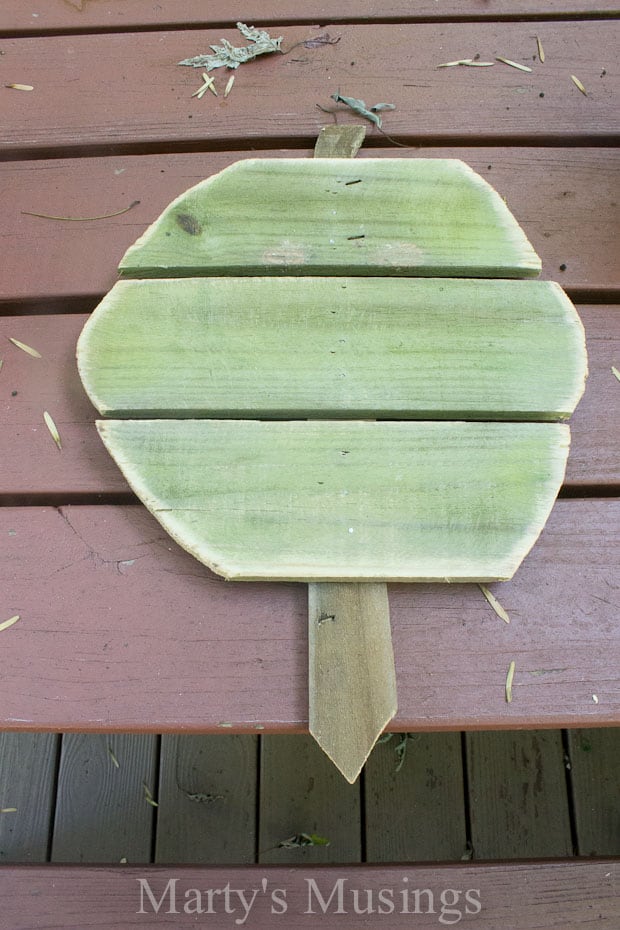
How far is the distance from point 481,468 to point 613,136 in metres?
0.66

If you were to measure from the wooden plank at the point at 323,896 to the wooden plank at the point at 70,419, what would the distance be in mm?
570

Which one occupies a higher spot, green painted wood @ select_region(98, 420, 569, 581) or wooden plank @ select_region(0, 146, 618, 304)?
wooden plank @ select_region(0, 146, 618, 304)

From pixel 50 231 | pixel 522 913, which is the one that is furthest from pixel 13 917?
pixel 50 231

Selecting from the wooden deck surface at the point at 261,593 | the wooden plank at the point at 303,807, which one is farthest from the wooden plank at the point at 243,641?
the wooden plank at the point at 303,807

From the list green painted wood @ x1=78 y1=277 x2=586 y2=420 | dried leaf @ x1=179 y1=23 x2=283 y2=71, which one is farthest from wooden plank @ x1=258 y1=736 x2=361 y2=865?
dried leaf @ x1=179 y1=23 x2=283 y2=71

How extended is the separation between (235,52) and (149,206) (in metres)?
0.34

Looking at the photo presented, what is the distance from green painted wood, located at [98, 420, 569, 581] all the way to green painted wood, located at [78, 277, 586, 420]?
33 mm

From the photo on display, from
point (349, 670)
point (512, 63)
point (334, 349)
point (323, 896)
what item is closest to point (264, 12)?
point (512, 63)

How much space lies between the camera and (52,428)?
933mm

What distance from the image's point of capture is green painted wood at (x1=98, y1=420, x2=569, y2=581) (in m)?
0.82

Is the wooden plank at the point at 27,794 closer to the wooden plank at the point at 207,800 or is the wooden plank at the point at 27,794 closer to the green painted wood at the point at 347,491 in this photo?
the wooden plank at the point at 207,800

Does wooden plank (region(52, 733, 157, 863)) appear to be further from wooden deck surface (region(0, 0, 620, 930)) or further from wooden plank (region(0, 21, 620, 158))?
wooden plank (region(0, 21, 620, 158))

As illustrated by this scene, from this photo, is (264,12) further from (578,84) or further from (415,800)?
(415,800)

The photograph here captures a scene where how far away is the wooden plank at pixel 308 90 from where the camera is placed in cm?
109
